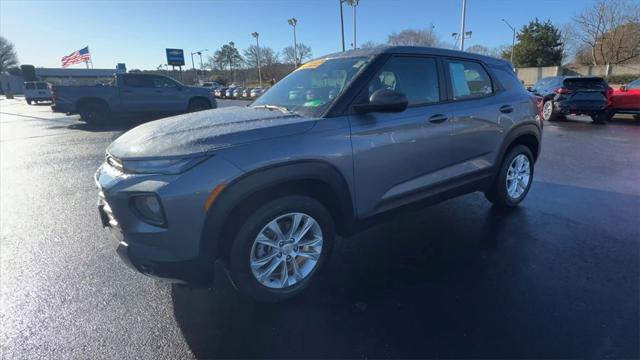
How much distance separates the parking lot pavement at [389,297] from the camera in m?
2.15

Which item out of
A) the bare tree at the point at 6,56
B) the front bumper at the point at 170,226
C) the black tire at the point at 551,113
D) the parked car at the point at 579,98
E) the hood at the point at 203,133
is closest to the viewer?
the front bumper at the point at 170,226

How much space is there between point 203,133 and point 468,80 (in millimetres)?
2723

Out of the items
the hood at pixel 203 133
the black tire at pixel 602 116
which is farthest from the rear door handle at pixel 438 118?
the black tire at pixel 602 116

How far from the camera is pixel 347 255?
3.22 metres

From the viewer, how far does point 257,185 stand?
2.17 meters

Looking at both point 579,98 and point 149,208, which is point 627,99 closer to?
point 579,98

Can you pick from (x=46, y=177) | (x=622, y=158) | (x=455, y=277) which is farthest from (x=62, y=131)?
(x=622, y=158)

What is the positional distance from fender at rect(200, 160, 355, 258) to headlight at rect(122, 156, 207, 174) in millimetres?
250

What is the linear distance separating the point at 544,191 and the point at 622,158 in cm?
326

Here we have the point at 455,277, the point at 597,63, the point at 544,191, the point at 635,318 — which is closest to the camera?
the point at 635,318

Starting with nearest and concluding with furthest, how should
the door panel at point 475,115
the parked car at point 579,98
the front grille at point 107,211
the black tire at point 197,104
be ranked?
the front grille at point 107,211, the door panel at point 475,115, the parked car at point 579,98, the black tire at point 197,104

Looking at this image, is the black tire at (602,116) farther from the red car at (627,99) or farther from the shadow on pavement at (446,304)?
the shadow on pavement at (446,304)

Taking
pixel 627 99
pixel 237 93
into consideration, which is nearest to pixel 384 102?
pixel 627 99

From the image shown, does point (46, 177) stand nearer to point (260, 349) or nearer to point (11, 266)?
point (11, 266)
